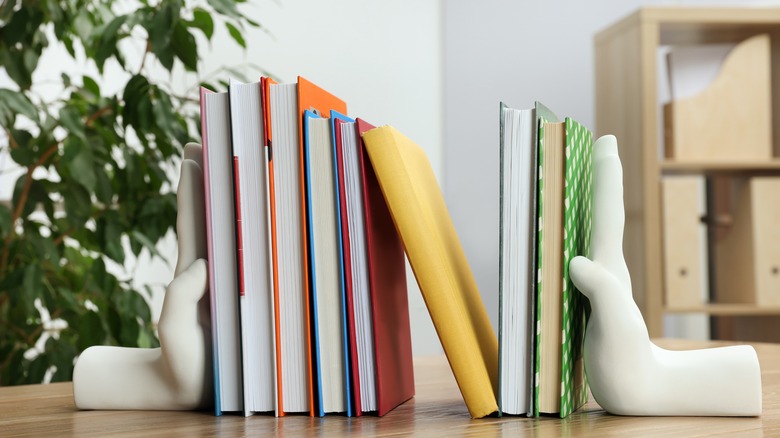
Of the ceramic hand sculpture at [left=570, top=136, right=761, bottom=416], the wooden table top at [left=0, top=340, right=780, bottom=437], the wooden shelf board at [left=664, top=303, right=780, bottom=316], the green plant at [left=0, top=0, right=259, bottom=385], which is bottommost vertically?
the wooden shelf board at [left=664, top=303, right=780, bottom=316]

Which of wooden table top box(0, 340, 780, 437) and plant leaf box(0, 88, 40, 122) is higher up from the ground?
plant leaf box(0, 88, 40, 122)

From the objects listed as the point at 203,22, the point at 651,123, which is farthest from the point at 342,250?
the point at 651,123

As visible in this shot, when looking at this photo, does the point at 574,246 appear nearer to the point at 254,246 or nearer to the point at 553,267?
the point at 553,267

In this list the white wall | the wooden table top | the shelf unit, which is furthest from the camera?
the white wall

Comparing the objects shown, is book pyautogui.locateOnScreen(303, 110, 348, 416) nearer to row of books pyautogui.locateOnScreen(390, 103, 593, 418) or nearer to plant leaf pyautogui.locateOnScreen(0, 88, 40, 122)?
row of books pyautogui.locateOnScreen(390, 103, 593, 418)

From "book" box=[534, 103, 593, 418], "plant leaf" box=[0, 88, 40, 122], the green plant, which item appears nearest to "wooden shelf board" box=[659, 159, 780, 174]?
the green plant

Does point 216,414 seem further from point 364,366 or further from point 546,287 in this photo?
point 546,287

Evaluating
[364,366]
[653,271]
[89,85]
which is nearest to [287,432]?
[364,366]

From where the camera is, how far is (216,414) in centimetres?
69

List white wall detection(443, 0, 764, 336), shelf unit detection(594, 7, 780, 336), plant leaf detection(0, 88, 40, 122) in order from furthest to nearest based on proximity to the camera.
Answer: white wall detection(443, 0, 764, 336), shelf unit detection(594, 7, 780, 336), plant leaf detection(0, 88, 40, 122)

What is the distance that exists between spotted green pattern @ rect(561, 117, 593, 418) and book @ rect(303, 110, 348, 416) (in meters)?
0.17

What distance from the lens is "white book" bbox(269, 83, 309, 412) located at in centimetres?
67

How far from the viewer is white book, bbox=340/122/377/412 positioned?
67 centimetres

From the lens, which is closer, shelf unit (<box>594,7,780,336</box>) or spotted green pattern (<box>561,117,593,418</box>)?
spotted green pattern (<box>561,117,593,418</box>)
